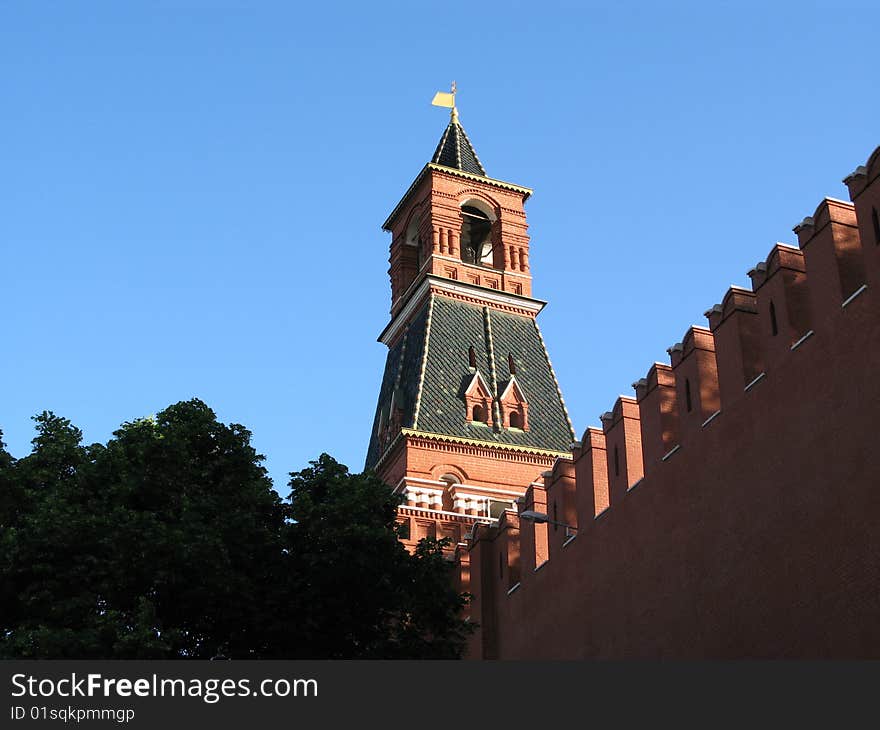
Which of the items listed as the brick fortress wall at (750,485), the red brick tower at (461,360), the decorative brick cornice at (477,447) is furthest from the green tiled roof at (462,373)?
the brick fortress wall at (750,485)

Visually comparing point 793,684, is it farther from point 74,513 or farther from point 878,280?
point 74,513

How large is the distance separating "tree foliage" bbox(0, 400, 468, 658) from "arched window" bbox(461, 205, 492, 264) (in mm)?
28564

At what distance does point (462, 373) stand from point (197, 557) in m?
25.5

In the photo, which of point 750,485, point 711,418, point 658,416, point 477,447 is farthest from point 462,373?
point 750,485

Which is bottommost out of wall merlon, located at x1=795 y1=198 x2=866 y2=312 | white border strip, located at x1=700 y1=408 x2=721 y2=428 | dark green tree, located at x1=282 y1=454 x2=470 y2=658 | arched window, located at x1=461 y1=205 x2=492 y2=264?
dark green tree, located at x1=282 y1=454 x2=470 y2=658

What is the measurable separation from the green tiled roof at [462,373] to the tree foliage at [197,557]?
19.8 metres

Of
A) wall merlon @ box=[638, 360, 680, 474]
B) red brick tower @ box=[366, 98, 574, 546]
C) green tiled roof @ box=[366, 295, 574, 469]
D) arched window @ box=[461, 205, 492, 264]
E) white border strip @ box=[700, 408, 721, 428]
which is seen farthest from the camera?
arched window @ box=[461, 205, 492, 264]

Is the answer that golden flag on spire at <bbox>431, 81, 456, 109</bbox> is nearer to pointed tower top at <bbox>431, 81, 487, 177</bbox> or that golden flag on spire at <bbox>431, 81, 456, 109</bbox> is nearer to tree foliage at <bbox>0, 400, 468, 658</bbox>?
pointed tower top at <bbox>431, 81, 487, 177</bbox>

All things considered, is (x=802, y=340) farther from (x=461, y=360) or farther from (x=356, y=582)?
(x=461, y=360)

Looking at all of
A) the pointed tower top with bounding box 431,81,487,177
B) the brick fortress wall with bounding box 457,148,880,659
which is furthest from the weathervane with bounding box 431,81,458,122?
the brick fortress wall with bounding box 457,148,880,659

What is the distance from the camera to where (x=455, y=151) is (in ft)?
167

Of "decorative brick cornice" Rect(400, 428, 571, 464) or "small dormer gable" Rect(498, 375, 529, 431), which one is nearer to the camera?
"decorative brick cornice" Rect(400, 428, 571, 464)

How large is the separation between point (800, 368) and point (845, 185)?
109 inches

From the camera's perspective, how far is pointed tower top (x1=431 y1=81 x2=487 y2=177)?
165 feet
